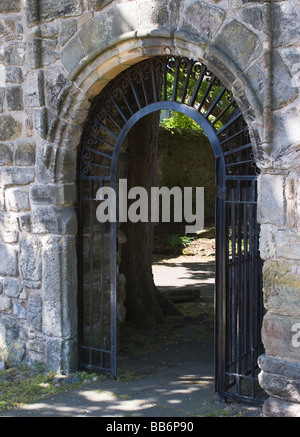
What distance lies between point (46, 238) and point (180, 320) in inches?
103

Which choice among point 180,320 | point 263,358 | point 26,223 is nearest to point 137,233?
point 180,320

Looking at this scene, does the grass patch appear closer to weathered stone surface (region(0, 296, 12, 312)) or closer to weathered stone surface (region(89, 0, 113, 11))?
weathered stone surface (region(0, 296, 12, 312))

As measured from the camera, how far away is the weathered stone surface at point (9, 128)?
5547mm

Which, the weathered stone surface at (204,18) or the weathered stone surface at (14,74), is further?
the weathered stone surface at (14,74)

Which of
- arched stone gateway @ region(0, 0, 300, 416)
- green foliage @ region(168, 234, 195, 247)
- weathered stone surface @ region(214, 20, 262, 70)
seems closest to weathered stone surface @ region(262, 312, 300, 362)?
arched stone gateway @ region(0, 0, 300, 416)

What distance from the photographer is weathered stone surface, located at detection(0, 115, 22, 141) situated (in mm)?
5547

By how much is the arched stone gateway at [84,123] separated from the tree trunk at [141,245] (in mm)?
1732

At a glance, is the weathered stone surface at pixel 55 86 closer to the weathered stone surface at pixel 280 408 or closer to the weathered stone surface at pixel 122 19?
the weathered stone surface at pixel 122 19

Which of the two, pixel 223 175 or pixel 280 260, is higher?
pixel 223 175

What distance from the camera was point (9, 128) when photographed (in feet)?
18.3

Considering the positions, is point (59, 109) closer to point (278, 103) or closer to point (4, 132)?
point (4, 132)

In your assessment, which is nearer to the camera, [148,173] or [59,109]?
[59,109]

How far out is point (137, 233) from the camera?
723 cm

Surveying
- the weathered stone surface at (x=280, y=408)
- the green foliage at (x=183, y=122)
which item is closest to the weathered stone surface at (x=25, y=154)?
the weathered stone surface at (x=280, y=408)
